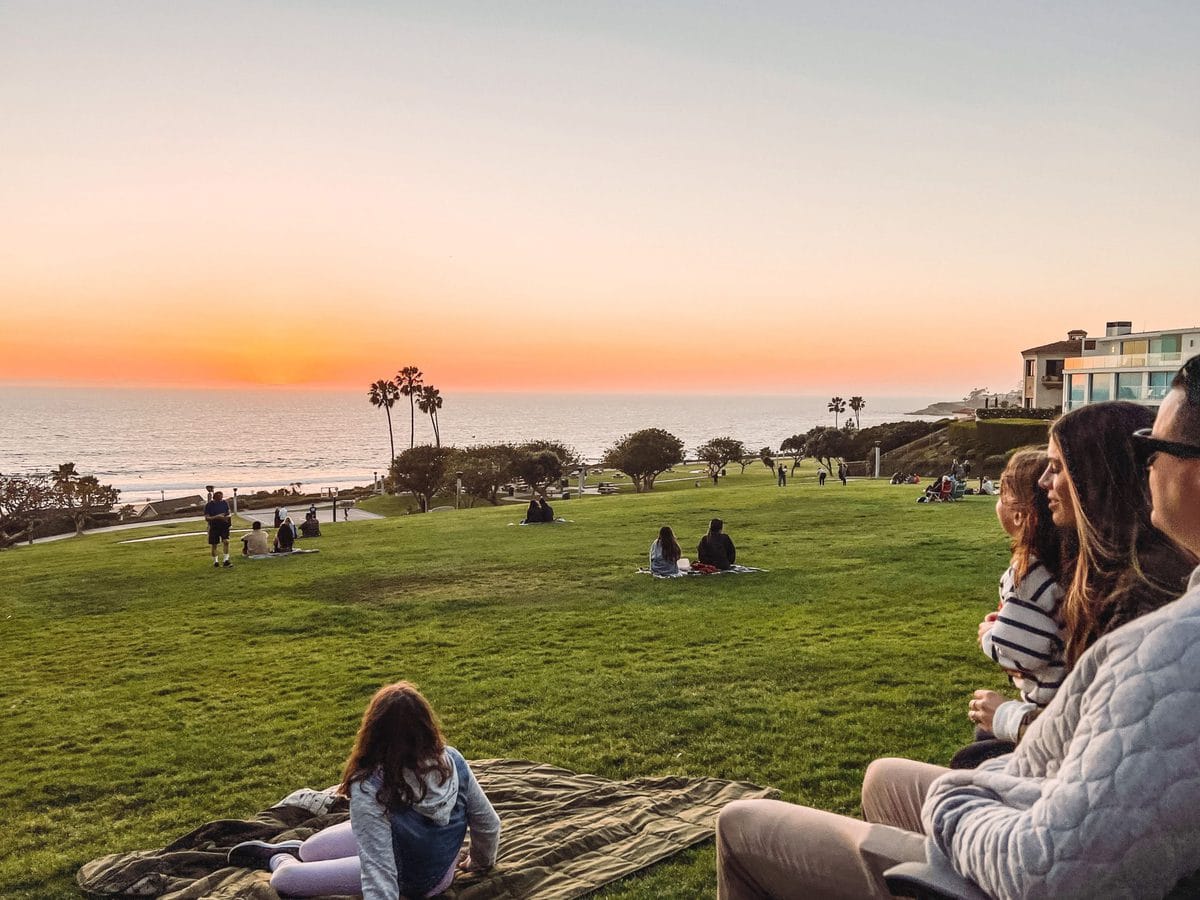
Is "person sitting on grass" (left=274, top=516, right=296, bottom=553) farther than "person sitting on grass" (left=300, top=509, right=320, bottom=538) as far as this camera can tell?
No

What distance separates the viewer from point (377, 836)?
4863 mm

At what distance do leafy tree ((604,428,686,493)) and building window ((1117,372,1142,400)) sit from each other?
34.1 metres

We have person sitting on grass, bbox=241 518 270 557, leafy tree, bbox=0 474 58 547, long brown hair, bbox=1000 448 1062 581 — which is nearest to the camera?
long brown hair, bbox=1000 448 1062 581

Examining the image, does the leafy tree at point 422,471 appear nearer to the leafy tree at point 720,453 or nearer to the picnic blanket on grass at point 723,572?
the leafy tree at point 720,453

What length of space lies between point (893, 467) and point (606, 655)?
67.1m

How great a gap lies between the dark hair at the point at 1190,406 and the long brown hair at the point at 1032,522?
2097 millimetres

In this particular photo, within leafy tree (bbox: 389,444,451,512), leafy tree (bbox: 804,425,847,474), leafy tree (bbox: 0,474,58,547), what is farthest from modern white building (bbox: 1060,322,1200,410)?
leafy tree (bbox: 0,474,58,547)

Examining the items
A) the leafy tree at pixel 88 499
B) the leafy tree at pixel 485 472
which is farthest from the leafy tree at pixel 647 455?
the leafy tree at pixel 88 499

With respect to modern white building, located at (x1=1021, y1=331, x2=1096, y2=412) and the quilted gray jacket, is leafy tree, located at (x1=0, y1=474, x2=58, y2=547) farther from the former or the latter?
modern white building, located at (x1=1021, y1=331, x2=1096, y2=412)

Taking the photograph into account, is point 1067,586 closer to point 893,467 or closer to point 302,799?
point 302,799

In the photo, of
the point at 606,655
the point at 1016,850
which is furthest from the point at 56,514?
the point at 1016,850

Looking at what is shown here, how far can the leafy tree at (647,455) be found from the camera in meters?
78.4

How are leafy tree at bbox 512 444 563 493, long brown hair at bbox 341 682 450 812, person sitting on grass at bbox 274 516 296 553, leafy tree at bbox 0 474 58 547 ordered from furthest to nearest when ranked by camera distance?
1. leafy tree at bbox 512 444 563 493
2. leafy tree at bbox 0 474 58 547
3. person sitting on grass at bbox 274 516 296 553
4. long brown hair at bbox 341 682 450 812

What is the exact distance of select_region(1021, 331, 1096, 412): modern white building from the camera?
264 ft
